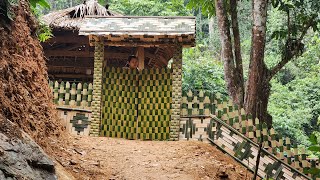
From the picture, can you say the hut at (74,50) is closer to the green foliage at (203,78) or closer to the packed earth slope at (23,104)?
the green foliage at (203,78)

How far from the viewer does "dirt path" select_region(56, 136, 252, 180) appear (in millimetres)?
7168

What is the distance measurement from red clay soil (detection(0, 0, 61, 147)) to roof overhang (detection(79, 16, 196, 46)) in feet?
A: 10.1

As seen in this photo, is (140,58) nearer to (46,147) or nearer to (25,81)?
(25,81)

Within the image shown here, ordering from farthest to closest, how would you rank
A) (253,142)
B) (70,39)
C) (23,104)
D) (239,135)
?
(70,39)
(239,135)
(253,142)
(23,104)

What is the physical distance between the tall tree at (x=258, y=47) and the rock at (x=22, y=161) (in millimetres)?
6698

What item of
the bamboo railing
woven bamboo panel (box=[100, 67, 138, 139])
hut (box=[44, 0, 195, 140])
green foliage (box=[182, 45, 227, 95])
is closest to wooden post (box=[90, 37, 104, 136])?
hut (box=[44, 0, 195, 140])

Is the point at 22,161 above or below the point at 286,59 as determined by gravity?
below

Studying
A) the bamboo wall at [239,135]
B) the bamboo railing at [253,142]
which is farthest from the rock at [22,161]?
the bamboo railing at [253,142]

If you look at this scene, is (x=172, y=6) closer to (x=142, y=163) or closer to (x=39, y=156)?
(x=142, y=163)

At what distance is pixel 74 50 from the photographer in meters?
15.4

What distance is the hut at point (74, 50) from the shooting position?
47.7ft

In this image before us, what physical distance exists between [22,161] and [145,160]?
4.41 meters

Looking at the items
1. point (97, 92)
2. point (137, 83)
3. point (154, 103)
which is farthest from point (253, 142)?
point (97, 92)

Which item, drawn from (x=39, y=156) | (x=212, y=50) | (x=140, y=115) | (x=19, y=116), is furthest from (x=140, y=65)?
(x=212, y=50)
